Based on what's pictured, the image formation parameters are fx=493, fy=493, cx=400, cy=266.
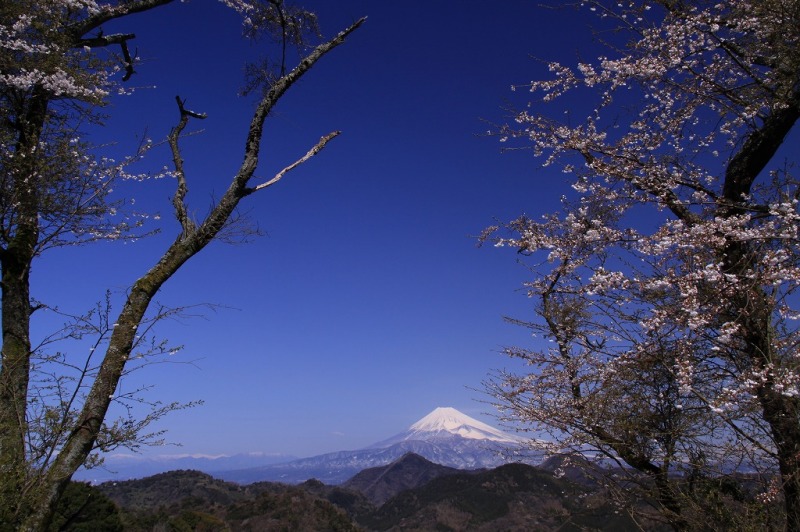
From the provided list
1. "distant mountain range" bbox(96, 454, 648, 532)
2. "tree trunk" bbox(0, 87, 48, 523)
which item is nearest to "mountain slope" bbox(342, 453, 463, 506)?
"distant mountain range" bbox(96, 454, 648, 532)

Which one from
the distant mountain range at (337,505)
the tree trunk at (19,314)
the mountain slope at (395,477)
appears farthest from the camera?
the mountain slope at (395,477)

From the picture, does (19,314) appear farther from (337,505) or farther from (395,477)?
(395,477)

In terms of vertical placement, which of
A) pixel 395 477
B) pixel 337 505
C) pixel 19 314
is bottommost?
pixel 395 477

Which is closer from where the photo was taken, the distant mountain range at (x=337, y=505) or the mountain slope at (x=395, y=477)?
the distant mountain range at (x=337, y=505)

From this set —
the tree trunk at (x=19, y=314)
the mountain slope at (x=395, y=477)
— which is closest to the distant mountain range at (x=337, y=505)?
the tree trunk at (x=19, y=314)

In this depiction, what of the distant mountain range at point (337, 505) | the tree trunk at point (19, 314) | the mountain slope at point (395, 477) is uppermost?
the tree trunk at point (19, 314)

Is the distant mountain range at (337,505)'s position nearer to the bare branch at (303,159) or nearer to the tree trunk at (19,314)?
the tree trunk at (19,314)

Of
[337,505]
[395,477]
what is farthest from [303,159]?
[395,477]

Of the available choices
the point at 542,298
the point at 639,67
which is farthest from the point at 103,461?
the point at 542,298

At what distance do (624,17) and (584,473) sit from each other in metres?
6.39

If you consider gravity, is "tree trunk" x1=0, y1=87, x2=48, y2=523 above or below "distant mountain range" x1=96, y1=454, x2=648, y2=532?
above

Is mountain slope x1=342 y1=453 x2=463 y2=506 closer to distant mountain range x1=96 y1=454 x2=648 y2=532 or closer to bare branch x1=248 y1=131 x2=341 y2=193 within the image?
distant mountain range x1=96 y1=454 x2=648 y2=532

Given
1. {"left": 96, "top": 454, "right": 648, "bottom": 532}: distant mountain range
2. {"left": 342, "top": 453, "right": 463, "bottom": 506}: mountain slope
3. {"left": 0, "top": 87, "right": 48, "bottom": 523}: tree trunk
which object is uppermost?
{"left": 0, "top": 87, "right": 48, "bottom": 523}: tree trunk

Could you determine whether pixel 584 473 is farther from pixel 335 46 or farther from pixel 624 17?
pixel 335 46
